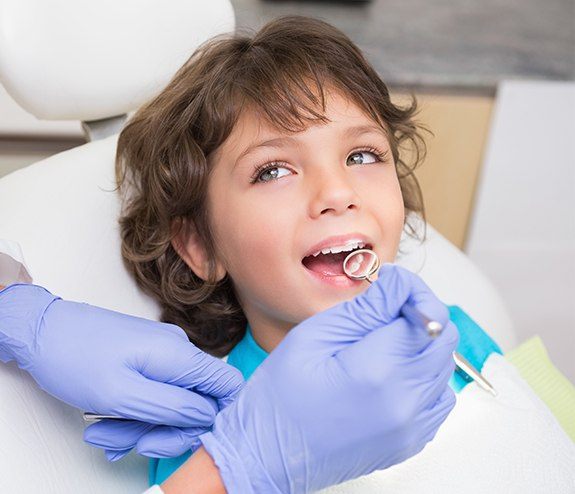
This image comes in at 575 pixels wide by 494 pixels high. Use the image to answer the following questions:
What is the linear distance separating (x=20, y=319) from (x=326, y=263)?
1.33 ft

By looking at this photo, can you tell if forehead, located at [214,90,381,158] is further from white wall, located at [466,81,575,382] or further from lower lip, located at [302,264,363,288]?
white wall, located at [466,81,575,382]

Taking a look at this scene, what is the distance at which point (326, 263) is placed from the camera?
3.54ft

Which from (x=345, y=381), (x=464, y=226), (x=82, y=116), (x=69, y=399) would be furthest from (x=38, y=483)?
(x=464, y=226)

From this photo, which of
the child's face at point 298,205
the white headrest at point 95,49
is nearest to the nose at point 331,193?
the child's face at point 298,205

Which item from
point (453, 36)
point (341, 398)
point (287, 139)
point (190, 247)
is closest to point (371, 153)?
point (287, 139)

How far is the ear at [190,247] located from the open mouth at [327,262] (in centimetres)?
22

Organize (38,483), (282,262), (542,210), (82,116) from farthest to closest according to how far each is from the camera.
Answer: (542,210), (82,116), (282,262), (38,483)

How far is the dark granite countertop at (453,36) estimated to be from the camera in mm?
2012

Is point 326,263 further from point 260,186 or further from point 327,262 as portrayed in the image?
point 260,186

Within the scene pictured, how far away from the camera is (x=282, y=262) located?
3.47 ft

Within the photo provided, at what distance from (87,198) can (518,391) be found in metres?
0.74

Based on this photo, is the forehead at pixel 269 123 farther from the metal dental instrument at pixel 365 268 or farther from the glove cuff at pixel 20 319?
the glove cuff at pixel 20 319

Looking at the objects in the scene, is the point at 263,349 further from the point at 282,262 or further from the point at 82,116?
the point at 82,116

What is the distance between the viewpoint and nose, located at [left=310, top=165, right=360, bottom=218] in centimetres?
103
